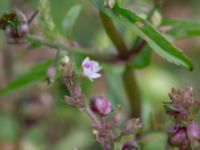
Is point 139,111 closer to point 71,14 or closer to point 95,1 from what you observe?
point 71,14

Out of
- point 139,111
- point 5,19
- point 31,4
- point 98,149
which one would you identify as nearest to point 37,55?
point 31,4

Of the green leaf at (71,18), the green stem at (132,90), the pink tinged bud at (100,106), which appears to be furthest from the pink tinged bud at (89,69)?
the green stem at (132,90)

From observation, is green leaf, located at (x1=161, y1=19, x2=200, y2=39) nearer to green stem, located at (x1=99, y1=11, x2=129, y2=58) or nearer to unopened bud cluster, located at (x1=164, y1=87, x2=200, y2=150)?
green stem, located at (x1=99, y1=11, x2=129, y2=58)

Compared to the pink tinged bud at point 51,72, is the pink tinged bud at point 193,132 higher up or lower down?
lower down

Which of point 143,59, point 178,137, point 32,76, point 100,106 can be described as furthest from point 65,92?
point 178,137

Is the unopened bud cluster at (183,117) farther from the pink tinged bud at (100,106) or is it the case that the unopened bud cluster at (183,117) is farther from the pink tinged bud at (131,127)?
the pink tinged bud at (100,106)

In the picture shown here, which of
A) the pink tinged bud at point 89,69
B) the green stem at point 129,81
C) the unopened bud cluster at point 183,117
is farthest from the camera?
the green stem at point 129,81

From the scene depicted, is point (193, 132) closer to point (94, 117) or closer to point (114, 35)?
point (94, 117)
